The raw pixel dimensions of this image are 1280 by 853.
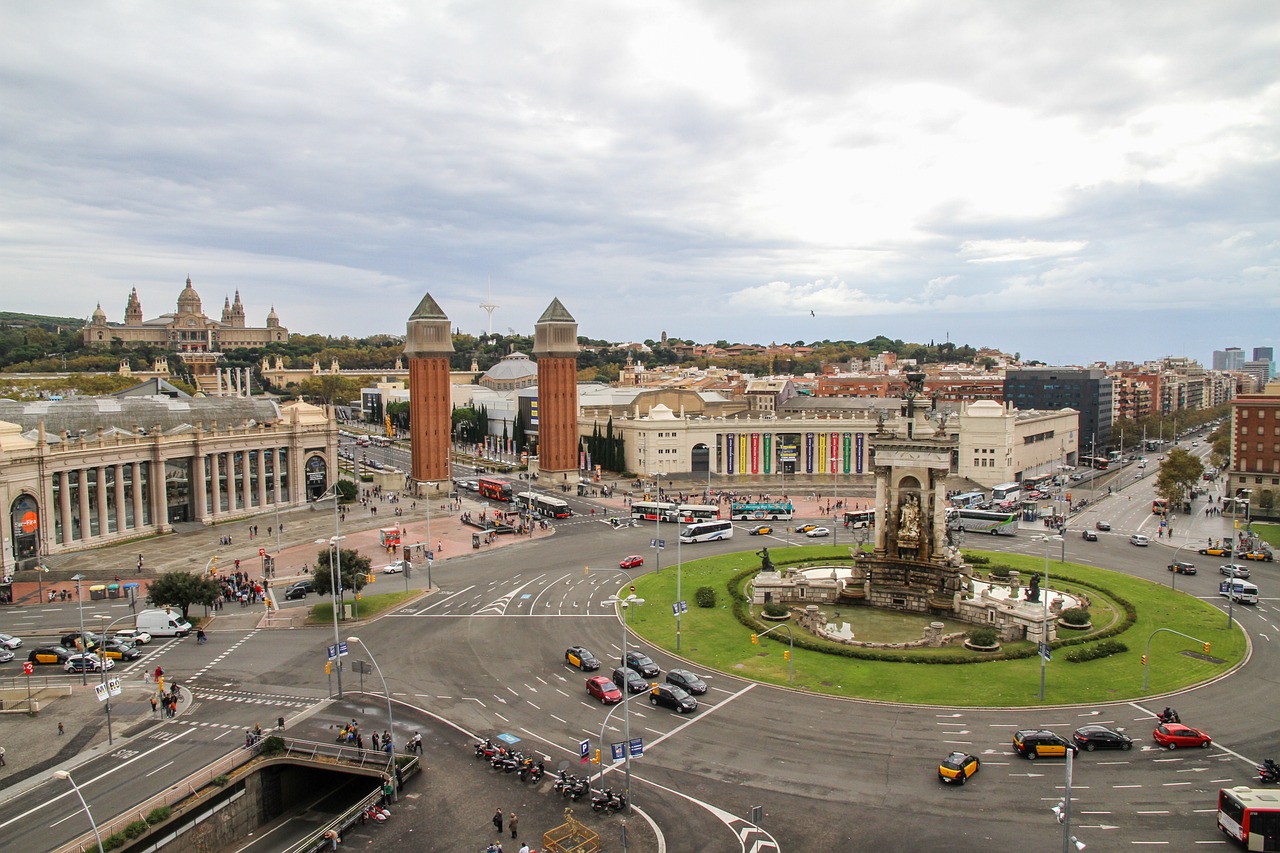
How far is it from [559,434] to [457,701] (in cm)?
7967

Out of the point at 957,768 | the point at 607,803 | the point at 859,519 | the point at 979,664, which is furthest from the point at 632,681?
the point at 859,519

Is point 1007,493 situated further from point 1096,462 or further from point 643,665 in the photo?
point 643,665

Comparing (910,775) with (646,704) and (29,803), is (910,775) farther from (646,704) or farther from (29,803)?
(29,803)

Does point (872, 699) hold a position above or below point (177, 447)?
below

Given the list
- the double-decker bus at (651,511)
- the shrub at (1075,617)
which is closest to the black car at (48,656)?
the double-decker bus at (651,511)

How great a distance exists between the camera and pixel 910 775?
110 ft

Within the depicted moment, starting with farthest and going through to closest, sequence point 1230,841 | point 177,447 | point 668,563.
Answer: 1. point 177,447
2. point 668,563
3. point 1230,841

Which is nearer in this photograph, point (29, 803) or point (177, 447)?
point (29, 803)

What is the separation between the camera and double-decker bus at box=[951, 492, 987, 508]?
327 ft

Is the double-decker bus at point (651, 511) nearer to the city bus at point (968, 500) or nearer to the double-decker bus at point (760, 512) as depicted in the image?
the double-decker bus at point (760, 512)

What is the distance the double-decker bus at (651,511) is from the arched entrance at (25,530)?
55807 millimetres

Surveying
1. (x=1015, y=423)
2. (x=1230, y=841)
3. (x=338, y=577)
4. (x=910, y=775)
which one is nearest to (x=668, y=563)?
(x=338, y=577)

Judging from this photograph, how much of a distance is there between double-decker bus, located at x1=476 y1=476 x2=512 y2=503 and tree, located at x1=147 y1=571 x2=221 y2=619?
5123cm

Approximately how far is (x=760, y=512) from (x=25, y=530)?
70282 mm
